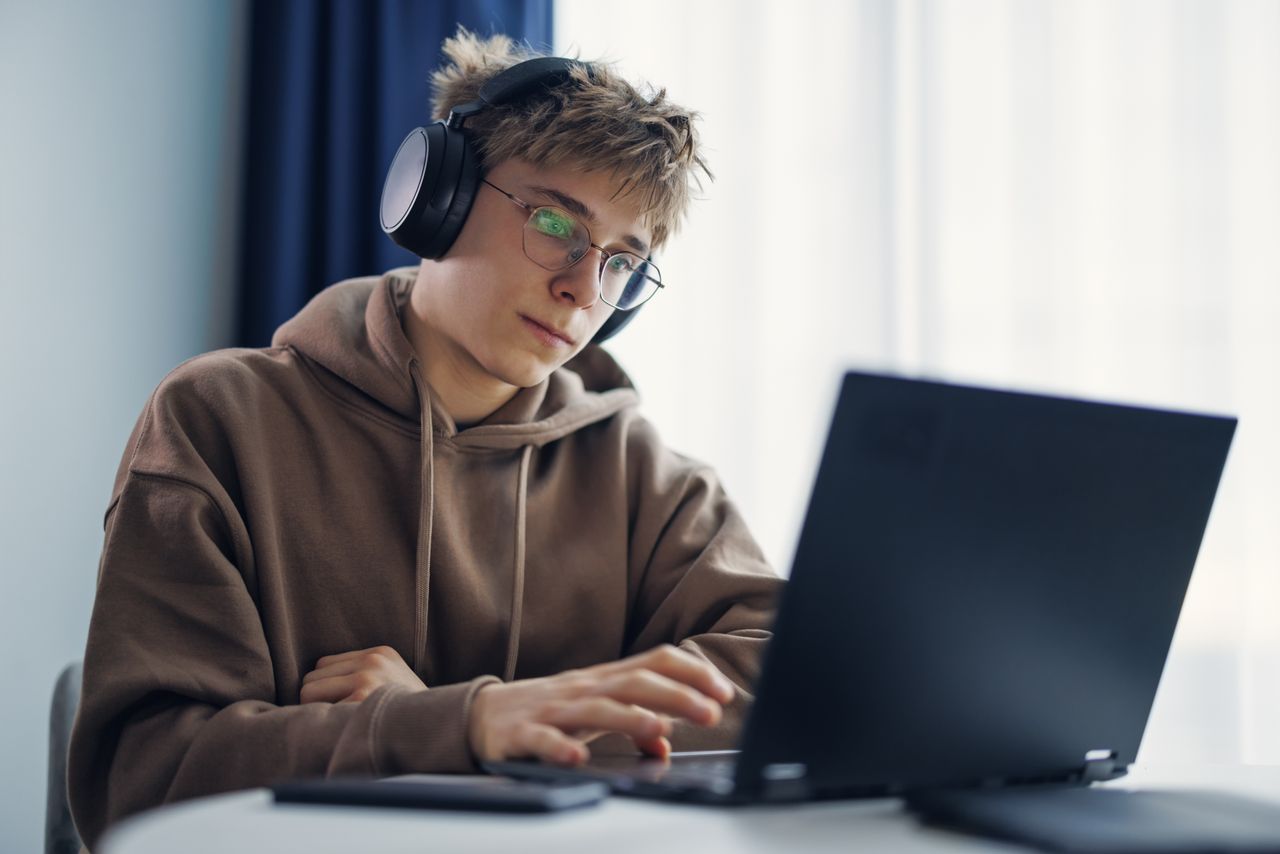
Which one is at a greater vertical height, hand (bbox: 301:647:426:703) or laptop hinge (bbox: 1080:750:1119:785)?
laptop hinge (bbox: 1080:750:1119:785)

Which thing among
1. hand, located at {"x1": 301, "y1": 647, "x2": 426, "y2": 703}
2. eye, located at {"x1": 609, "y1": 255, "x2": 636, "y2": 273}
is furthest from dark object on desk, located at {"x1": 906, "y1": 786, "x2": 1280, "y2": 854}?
eye, located at {"x1": 609, "y1": 255, "x2": 636, "y2": 273}

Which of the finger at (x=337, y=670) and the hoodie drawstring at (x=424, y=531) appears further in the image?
the hoodie drawstring at (x=424, y=531)

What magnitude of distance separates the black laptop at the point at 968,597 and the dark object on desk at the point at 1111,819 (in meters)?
0.04

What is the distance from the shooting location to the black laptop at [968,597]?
2.09ft

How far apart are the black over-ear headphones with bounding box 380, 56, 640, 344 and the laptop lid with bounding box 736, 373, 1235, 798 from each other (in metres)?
0.84

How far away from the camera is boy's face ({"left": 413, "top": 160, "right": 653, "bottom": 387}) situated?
4.46ft

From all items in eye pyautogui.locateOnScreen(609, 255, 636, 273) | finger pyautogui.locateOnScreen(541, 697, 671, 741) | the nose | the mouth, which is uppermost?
eye pyautogui.locateOnScreen(609, 255, 636, 273)

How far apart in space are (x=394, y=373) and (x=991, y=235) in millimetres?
1334

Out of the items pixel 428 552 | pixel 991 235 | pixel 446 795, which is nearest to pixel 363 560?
pixel 428 552

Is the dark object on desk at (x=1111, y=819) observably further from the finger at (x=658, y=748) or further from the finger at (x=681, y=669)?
the finger at (x=658, y=748)

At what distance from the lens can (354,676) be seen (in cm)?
114

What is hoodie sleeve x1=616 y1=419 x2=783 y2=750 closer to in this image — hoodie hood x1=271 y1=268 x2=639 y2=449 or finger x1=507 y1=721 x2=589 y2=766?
hoodie hood x1=271 y1=268 x2=639 y2=449

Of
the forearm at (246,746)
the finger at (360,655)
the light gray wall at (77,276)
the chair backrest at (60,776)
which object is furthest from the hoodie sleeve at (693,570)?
the light gray wall at (77,276)

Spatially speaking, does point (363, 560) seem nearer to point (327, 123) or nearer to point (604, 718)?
point (604, 718)
